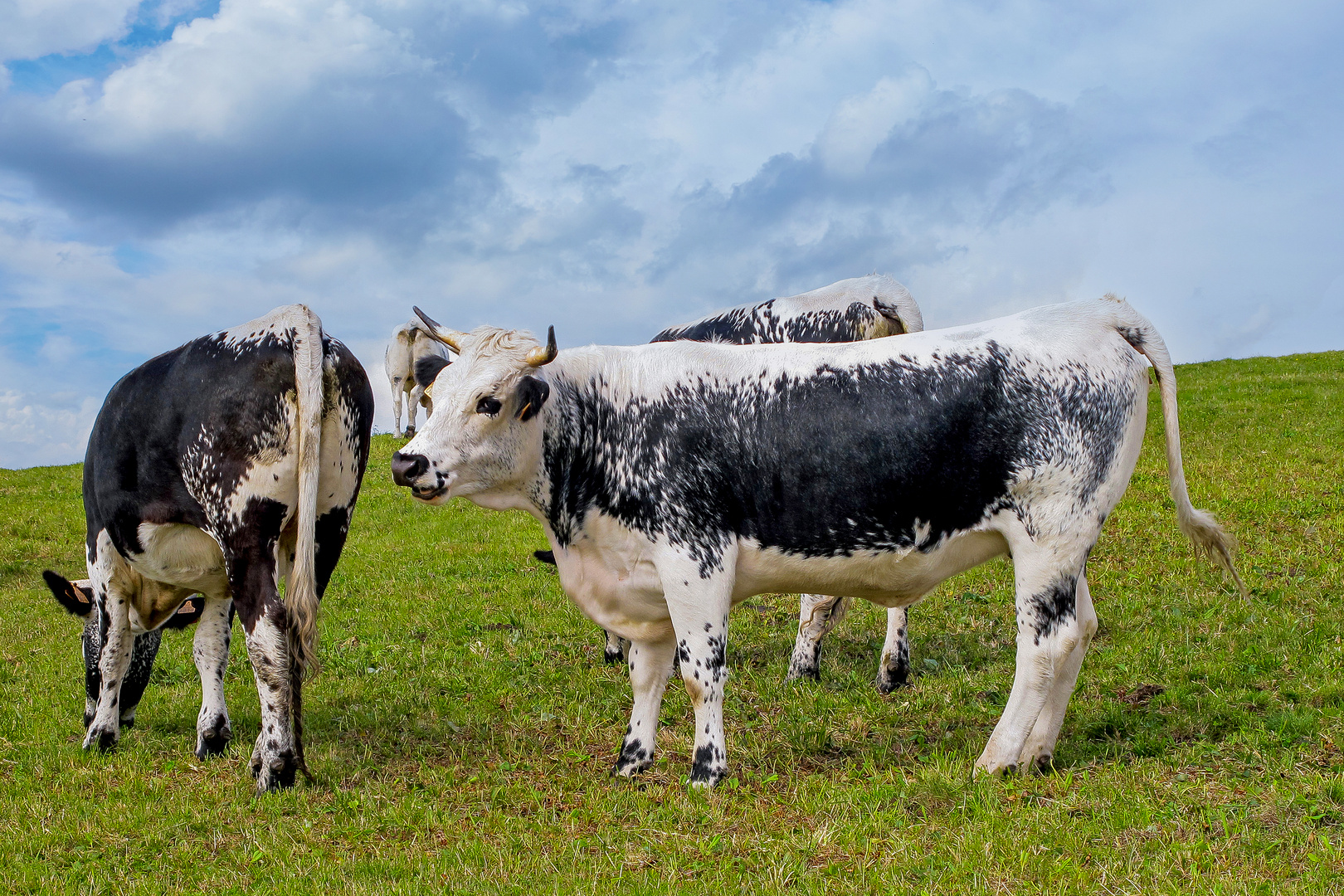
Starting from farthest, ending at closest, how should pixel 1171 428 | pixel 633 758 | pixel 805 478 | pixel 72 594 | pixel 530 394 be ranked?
1. pixel 72 594
2. pixel 1171 428
3. pixel 633 758
4. pixel 805 478
5. pixel 530 394

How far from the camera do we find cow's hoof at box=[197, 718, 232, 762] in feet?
A: 24.4

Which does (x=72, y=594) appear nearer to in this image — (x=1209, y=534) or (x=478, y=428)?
(x=478, y=428)

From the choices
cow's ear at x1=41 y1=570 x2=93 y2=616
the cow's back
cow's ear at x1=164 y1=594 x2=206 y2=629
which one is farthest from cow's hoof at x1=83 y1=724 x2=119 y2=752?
the cow's back

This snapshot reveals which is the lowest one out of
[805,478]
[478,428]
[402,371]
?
[805,478]

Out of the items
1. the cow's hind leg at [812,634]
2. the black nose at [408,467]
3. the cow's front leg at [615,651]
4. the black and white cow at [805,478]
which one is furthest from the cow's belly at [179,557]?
the cow's hind leg at [812,634]

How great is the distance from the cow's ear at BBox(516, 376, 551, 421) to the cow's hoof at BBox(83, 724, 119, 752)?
14.2 ft

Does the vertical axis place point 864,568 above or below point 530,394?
below

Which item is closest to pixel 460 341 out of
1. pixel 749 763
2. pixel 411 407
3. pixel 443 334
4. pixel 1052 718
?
pixel 443 334

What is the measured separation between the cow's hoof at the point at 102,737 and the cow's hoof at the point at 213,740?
0.67m

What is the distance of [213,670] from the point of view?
7.66 meters

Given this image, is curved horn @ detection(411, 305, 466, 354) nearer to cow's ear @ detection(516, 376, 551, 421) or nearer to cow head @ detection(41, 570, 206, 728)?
cow's ear @ detection(516, 376, 551, 421)

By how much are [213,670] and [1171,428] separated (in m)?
6.74

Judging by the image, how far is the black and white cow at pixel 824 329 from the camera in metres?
8.21

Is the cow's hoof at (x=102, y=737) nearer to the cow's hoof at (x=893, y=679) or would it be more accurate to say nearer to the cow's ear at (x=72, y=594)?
the cow's ear at (x=72, y=594)
